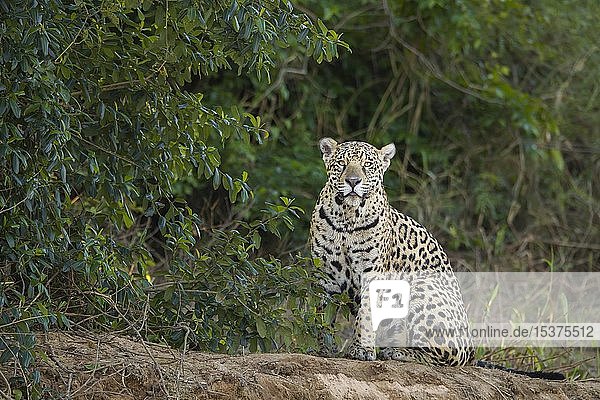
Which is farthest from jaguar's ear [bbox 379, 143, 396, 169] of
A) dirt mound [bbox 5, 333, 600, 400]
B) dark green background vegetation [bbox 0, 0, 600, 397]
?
dirt mound [bbox 5, 333, 600, 400]

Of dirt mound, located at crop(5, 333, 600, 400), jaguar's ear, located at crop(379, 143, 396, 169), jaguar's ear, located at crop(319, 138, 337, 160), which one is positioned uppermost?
jaguar's ear, located at crop(379, 143, 396, 169)

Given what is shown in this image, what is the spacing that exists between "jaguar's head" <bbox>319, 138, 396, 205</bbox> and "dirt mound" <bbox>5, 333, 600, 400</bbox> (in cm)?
101

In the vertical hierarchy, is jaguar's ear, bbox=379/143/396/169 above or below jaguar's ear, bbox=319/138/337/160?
above

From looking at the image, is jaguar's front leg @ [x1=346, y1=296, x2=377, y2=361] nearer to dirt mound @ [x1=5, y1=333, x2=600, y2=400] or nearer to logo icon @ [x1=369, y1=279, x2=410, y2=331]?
logo icon @ [x1=369, y1=279, x2=410, y2=331]

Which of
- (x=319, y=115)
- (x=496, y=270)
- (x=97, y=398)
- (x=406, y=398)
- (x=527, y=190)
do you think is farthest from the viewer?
(x=527, y=190)

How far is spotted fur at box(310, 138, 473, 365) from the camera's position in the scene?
6523 millimetres

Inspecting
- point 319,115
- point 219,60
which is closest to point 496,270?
point 319,115

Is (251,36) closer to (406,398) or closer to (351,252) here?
(351,252)

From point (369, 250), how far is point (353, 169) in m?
0.50

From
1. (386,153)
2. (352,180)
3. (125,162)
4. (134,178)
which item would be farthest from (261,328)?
(386,153)

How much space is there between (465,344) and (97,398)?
2.55 m

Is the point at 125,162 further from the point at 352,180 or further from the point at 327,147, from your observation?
the point at 352,180

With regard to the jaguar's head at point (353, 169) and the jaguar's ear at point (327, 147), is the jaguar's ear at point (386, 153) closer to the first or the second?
the jaguar's head at point (353, 169)

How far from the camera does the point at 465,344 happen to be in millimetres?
6910
